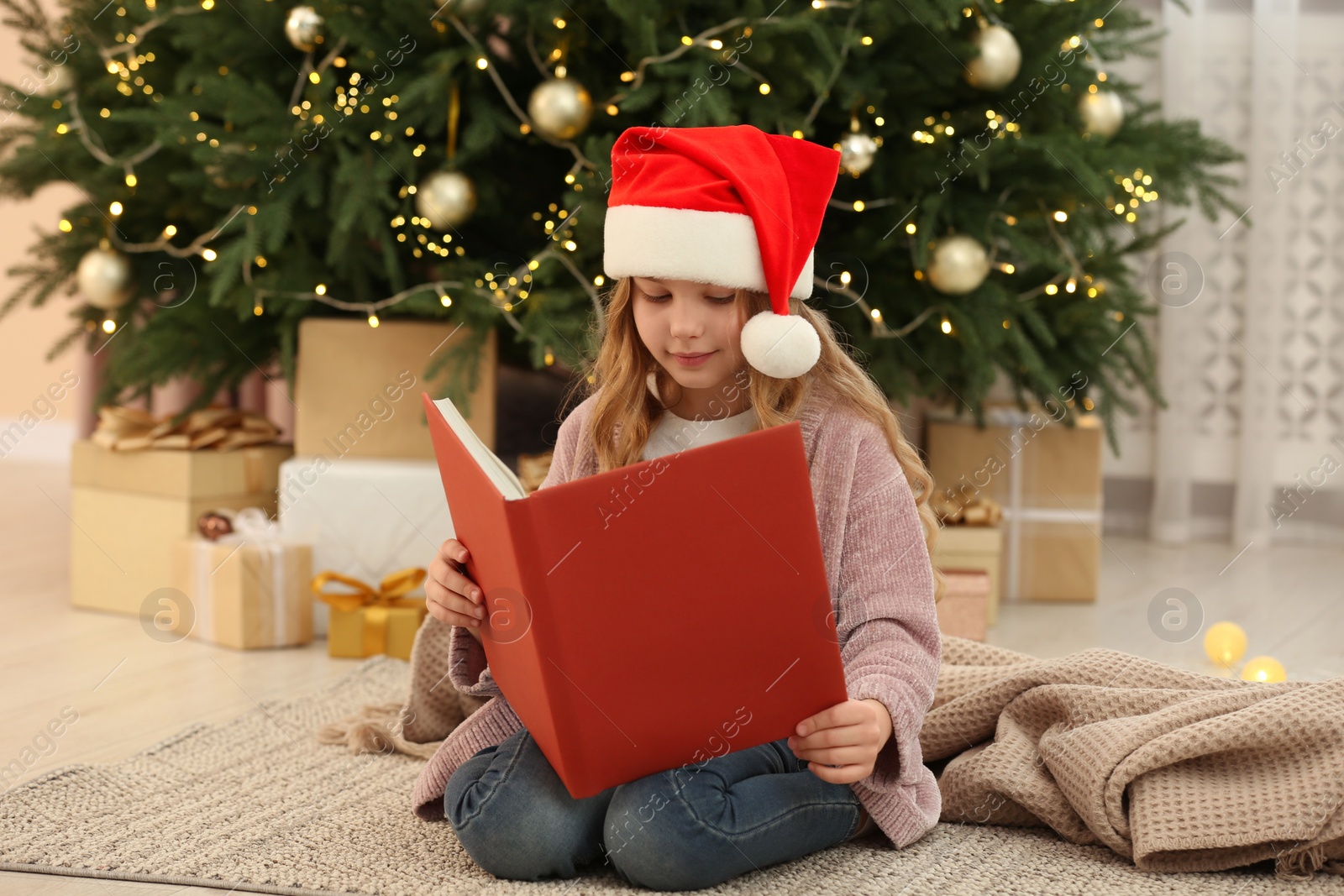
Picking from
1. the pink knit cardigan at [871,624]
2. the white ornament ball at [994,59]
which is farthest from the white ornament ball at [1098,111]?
the pink knit cardigan at [871,624]

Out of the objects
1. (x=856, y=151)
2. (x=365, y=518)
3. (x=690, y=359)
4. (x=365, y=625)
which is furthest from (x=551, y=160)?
(x=690, y=359)

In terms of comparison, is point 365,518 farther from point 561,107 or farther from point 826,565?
point 826,565

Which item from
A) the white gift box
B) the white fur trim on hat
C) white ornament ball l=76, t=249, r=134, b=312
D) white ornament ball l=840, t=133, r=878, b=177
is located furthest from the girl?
white ornament ball l=76, t=249, r=134, b=312

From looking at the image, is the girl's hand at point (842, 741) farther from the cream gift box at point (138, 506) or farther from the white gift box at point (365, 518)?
the cream gift box at point (138, 506)

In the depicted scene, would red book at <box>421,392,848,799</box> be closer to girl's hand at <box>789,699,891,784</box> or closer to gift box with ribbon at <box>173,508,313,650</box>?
girl's hand at <box>789,699,891,784</box>

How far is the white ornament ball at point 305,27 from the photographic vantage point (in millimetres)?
1670

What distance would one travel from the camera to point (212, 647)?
1664mm

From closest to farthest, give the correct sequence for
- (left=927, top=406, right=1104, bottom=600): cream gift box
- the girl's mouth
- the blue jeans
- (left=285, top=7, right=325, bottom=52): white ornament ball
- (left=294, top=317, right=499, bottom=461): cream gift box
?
the blue jeans < the girl's mouth < (left=285, top=7, right=325, bottom=52): white ornament ball < (left=294, top=317, right=499, bottom=461): cream gift box < (left=927, top=406, right=1104, bottom=600): cream gift box

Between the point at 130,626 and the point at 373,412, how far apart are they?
0.47 metres

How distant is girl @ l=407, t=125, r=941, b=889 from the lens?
0.87 m

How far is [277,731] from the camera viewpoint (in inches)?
51.1

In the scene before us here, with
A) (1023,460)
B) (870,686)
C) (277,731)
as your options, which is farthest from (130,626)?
(1023,460)

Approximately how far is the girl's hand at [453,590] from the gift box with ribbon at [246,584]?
33.4 inches

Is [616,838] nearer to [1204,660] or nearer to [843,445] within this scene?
[843,445]
